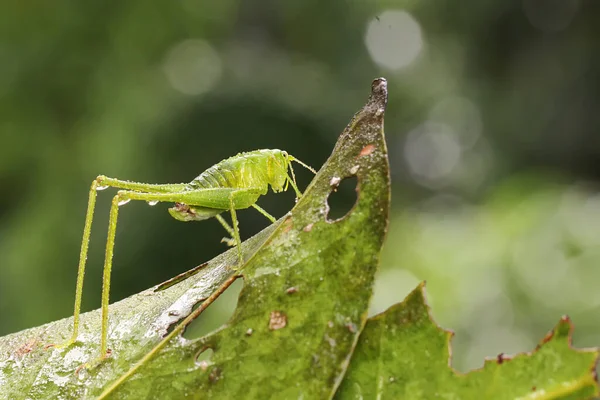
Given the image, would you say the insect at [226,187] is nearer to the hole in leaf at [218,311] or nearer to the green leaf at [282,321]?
the green leaf at [282,321]

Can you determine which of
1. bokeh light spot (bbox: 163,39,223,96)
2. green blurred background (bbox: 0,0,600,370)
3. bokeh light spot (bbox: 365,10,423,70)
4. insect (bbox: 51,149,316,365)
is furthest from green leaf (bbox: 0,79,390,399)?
bokeh light spot (bbox: 365,10,423,70)

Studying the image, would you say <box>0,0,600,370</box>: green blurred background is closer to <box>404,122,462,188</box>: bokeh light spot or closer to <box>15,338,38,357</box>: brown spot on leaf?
<box>404,122,462,188</box>: bokeh light spot

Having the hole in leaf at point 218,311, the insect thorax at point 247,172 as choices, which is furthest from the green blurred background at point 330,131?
the insect thorax at point 247,172

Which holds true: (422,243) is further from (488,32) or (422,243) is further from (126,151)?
(488,32)

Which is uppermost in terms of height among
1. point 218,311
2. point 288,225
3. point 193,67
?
point 193,67

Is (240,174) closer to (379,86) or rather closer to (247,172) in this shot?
(247,172)

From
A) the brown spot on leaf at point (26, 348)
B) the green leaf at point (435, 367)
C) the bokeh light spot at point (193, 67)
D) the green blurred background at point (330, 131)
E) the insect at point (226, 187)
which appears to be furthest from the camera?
the bokeh light spot at point (193, 67)

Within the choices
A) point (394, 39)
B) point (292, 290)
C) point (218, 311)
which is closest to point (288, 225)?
point (292, 290)
